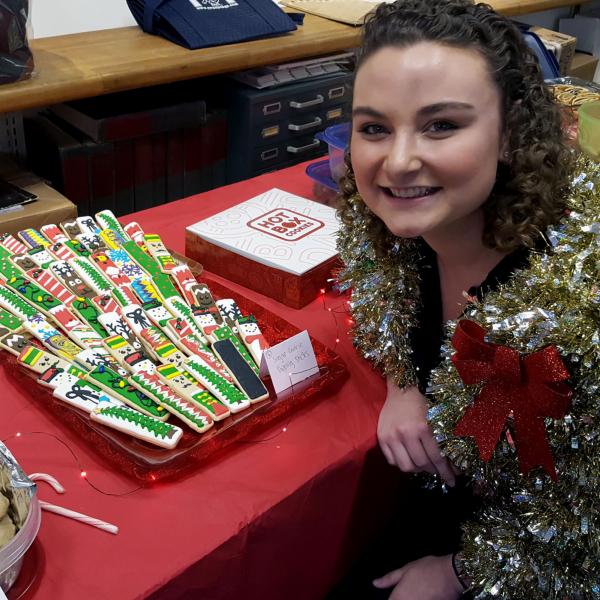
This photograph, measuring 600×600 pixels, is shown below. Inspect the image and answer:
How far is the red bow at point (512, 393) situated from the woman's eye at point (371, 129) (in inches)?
10.4

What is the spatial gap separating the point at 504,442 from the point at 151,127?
1.43 meters

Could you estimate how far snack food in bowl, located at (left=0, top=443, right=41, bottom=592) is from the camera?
67 centimetres

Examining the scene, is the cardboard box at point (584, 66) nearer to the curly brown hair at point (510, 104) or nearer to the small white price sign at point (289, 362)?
the curly brown hair at point (510, 104)

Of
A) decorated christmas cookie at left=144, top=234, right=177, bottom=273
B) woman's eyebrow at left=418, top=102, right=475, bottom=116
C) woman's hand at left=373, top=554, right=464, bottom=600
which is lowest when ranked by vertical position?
woman's hand at left=373, top=554, right=464, bottom=600

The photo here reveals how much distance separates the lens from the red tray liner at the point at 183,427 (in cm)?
87

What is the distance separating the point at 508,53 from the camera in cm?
85

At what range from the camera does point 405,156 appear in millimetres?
823

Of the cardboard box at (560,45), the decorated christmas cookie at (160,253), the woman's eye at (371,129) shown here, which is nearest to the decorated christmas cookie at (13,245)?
the decorated christmas cookie at (160,253)

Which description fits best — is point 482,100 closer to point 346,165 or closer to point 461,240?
point 461,240

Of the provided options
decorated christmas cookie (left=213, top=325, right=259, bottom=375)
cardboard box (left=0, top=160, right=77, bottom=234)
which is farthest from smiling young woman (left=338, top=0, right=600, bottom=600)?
cardboard box (left=0, top=160, right=77, bottom=234)

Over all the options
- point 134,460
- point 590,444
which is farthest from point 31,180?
point 590,444

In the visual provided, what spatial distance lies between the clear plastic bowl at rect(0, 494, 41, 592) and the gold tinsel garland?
1.73ft

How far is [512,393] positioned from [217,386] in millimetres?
402

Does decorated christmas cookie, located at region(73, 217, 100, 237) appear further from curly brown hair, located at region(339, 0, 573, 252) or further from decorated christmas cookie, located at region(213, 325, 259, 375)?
curly brown hair, located at region(339, 0, 573, 252)
